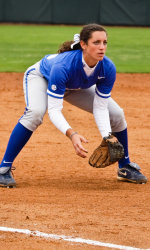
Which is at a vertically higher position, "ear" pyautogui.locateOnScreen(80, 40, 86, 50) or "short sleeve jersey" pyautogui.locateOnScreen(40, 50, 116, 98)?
"ear" pyautogui.locateOnScreen(80, 40, 86, 50)

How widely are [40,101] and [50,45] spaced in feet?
40.2

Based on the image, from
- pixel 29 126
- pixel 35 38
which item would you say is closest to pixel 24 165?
pixel 29 126

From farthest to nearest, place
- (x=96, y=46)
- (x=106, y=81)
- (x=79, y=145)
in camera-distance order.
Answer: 1. (x=106, y=81)
2. (x=96, y=46)
3. (x=79, y=145)

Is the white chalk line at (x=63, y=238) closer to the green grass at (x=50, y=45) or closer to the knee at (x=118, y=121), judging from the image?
the knee at (x=118, y=121)

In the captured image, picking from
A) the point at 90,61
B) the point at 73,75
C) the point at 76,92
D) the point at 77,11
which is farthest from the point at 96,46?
the point at 77,11

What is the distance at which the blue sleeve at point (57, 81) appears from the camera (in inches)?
179

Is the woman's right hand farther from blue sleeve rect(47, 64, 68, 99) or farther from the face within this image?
the face

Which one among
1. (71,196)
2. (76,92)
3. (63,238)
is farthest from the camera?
(76,92)

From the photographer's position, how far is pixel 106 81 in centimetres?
481

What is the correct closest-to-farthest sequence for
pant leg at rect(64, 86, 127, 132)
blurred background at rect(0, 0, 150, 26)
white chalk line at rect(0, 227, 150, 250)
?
1. white chalk line at rect(0, 227, 150, 250)
2. pant leg at rect(64, 86, 127, 132)
3. blurred background at rect(0, 0, 150, 26)

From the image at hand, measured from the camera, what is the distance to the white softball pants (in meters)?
4.82

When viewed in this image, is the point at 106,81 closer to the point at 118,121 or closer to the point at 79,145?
the point at 118,121

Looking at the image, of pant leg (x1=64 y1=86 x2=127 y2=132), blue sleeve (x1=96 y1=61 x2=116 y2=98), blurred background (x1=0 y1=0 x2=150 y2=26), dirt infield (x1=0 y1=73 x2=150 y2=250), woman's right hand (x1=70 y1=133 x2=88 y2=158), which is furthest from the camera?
blurred background (x1=0 y1=0 x2=150 y2=26)

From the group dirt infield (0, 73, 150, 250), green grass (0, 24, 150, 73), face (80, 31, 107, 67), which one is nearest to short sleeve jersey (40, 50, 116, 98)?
face (80, 31, 107, 67)
